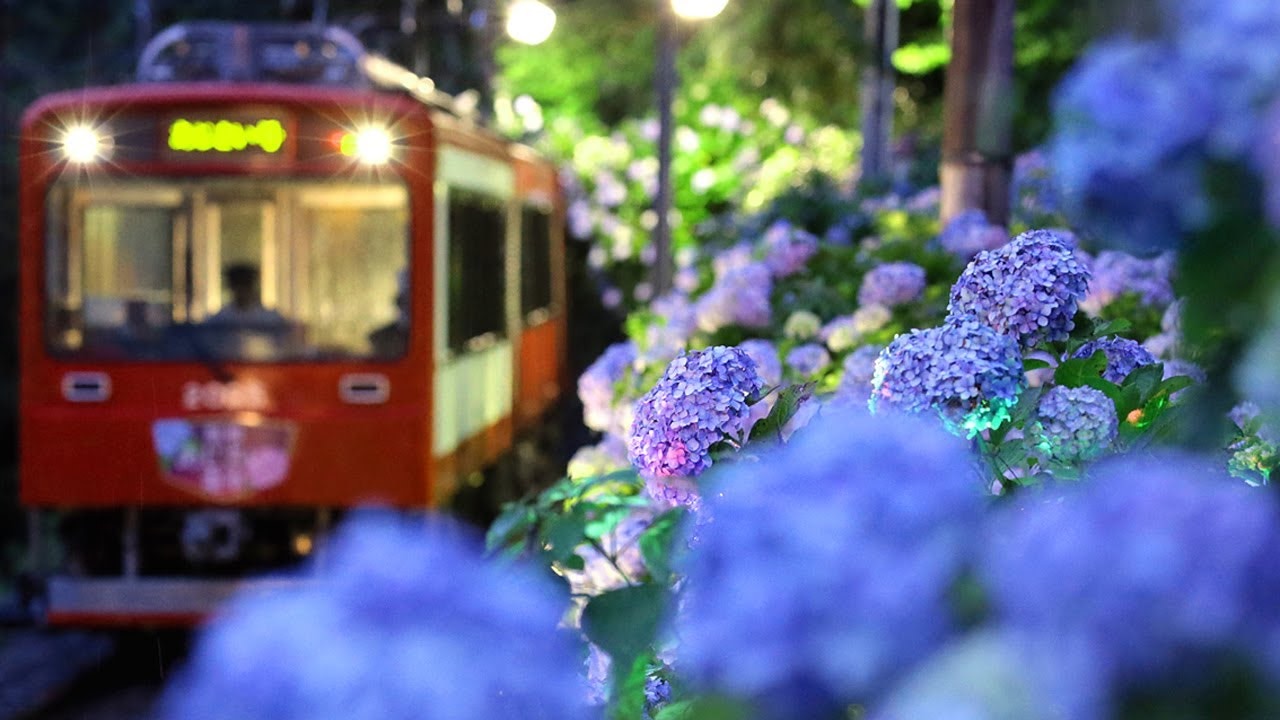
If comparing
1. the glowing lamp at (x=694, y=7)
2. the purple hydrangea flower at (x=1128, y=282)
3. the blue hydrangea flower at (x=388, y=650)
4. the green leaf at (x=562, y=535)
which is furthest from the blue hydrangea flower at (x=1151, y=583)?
the glowing lamp at (x=694, y=7)

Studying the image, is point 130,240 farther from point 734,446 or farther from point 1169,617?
point 1169,617

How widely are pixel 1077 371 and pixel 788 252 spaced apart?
17.6 ft

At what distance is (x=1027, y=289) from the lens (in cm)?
283

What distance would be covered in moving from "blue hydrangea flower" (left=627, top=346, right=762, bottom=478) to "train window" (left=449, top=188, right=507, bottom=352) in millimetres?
9239

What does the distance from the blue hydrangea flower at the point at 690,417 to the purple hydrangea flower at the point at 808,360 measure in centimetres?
369

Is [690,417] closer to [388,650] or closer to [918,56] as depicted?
[388,650]

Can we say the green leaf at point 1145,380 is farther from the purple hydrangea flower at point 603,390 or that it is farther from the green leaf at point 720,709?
the purple hydrangea flower at point 603,390

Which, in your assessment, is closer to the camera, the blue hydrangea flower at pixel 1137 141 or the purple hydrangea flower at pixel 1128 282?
the blue hydrangea flower at pixel 1137 141

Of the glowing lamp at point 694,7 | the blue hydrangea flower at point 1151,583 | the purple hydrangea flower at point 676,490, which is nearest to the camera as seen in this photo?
the blue hydrangea flower at point 1151,583

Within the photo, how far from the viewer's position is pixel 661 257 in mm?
13695

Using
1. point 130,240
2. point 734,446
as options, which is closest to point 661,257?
point 130,240

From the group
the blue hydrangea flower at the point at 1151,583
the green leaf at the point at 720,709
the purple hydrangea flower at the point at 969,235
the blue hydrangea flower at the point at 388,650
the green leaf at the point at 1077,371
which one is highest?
the purple hydrangea flower at the point at 969,235

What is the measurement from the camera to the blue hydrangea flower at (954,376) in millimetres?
2475

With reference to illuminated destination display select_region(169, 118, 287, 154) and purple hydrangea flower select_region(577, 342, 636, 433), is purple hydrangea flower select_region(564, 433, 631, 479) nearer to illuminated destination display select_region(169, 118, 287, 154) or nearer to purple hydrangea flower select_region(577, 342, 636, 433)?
purple hydrangea flower select_region(577, 342, 636, 433)
